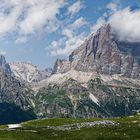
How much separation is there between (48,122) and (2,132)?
2291 centimetres

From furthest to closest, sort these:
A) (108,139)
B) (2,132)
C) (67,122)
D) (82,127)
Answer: (67,122), (82,127), (2,132), (108,139)

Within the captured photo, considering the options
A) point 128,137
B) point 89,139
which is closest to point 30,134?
point 89,139

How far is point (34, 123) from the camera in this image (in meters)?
101

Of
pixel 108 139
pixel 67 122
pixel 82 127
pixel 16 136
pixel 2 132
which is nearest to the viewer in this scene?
pixel 108 139

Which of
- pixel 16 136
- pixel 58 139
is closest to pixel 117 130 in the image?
pixel 58 139

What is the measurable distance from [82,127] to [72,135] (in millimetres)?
10708

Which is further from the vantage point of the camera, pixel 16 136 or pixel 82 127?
pixel 82 127

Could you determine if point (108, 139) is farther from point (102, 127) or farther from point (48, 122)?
point (48, 122)

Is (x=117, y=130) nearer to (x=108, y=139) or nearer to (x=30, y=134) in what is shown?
(x=108, y=139)

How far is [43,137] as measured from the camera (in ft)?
238

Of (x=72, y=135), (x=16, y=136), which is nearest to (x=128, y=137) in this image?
(x=72, y=135)

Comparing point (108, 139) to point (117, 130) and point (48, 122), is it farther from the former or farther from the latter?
point (48, 122)

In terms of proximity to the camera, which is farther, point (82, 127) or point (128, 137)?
point (82, 127)

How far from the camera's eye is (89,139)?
224 ft
